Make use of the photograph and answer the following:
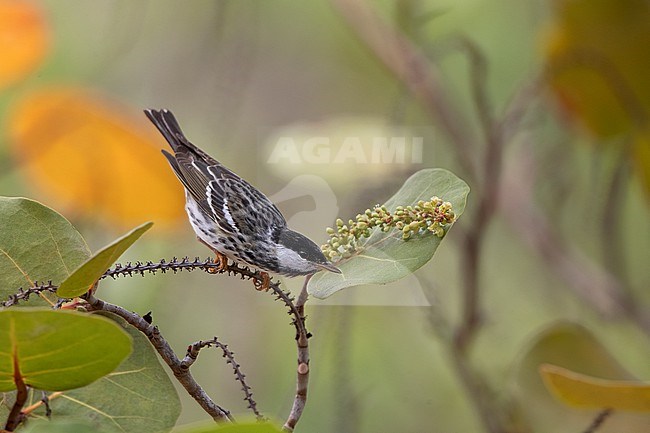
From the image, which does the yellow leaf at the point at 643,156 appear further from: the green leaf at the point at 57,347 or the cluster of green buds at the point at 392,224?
the green leaf at the point at 57,347

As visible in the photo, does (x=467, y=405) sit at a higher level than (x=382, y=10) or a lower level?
lower

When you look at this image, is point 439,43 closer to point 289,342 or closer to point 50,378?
point 289,342

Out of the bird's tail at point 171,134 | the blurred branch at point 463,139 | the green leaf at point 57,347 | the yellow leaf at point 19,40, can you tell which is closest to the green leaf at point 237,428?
the green leaf at point 57,347

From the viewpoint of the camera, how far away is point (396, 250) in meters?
0.32

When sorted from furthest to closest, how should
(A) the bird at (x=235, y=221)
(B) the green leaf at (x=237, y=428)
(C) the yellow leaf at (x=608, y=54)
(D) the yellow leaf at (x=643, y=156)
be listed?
(C) the yellow leaf at (x=608, y=54)
(D) the yellow leaf at (x=643, y=156)
(A) the bird at (x=235, y=221)
(B) the green leaf at (x=237, y=428)

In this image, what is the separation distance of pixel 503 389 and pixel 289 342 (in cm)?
24

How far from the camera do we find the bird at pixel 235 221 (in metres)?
0.33

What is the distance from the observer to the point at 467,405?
3.22 ft

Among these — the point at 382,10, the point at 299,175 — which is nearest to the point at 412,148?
the point at 299,175

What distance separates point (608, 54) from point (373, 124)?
318 millimetres

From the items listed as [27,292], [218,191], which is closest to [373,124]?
[218,191]

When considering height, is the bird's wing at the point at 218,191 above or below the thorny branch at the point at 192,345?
above

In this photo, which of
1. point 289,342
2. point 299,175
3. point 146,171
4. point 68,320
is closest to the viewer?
point 68,320

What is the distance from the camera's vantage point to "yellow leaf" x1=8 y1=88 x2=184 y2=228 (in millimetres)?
572
